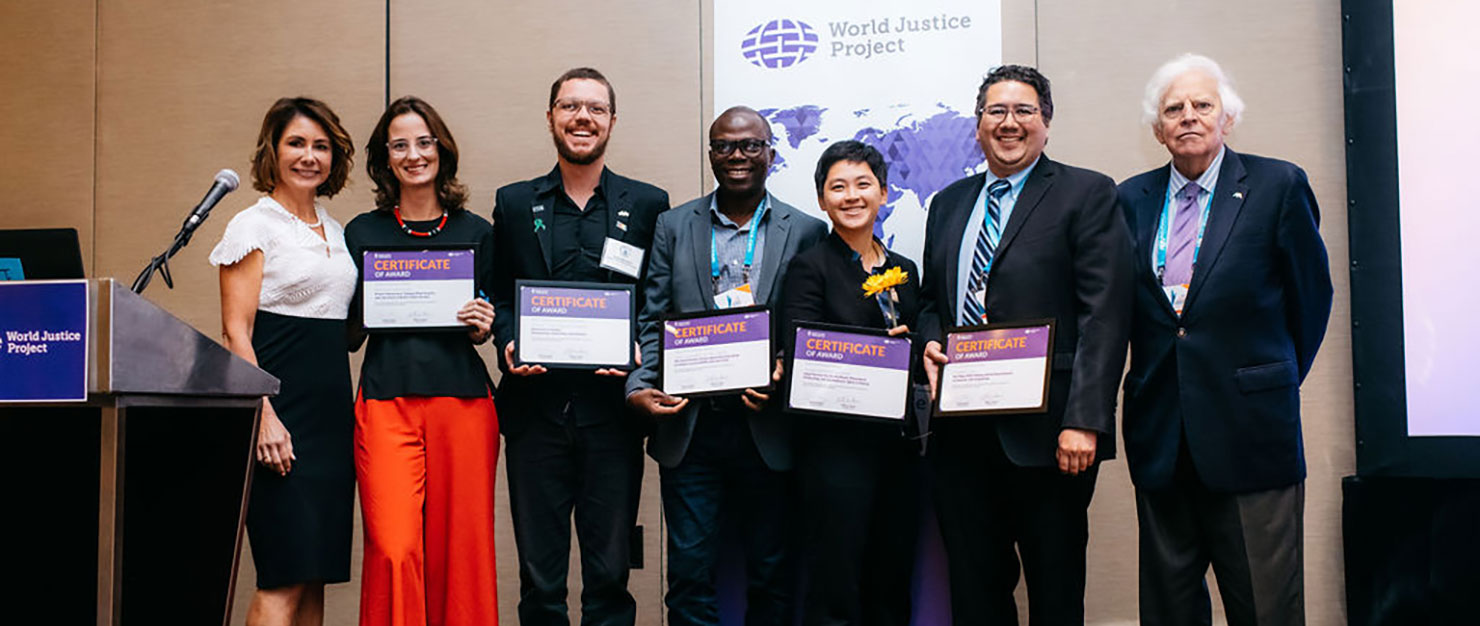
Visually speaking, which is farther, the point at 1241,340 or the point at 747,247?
the point at 747,247

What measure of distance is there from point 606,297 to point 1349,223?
8.00 feet

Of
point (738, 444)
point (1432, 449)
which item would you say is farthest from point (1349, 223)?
point (738, 444)

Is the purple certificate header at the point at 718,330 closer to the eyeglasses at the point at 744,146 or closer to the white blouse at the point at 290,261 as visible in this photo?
the eyeglasses at the point at 744,146

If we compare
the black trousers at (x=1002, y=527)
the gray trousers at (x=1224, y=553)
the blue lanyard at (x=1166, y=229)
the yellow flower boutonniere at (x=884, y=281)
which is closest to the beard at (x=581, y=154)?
the yellow flower boutonniere at (x=884, y=281)

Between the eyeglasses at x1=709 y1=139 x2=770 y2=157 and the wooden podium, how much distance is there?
4.72 feet

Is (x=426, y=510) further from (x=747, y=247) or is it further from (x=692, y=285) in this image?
(x=747, y=247)

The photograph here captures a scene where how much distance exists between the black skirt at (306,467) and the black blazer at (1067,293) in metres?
1.63

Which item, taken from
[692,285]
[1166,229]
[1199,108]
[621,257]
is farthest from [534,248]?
[1199,108]

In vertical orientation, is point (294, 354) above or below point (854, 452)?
above

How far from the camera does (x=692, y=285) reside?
306cm

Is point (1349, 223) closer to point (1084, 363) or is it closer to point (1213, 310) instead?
point (1213, 310)

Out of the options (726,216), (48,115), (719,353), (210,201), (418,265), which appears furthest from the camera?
(48,115)

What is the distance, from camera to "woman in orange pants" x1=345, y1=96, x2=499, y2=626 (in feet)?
9.57

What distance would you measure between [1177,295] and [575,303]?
1.57 meters
